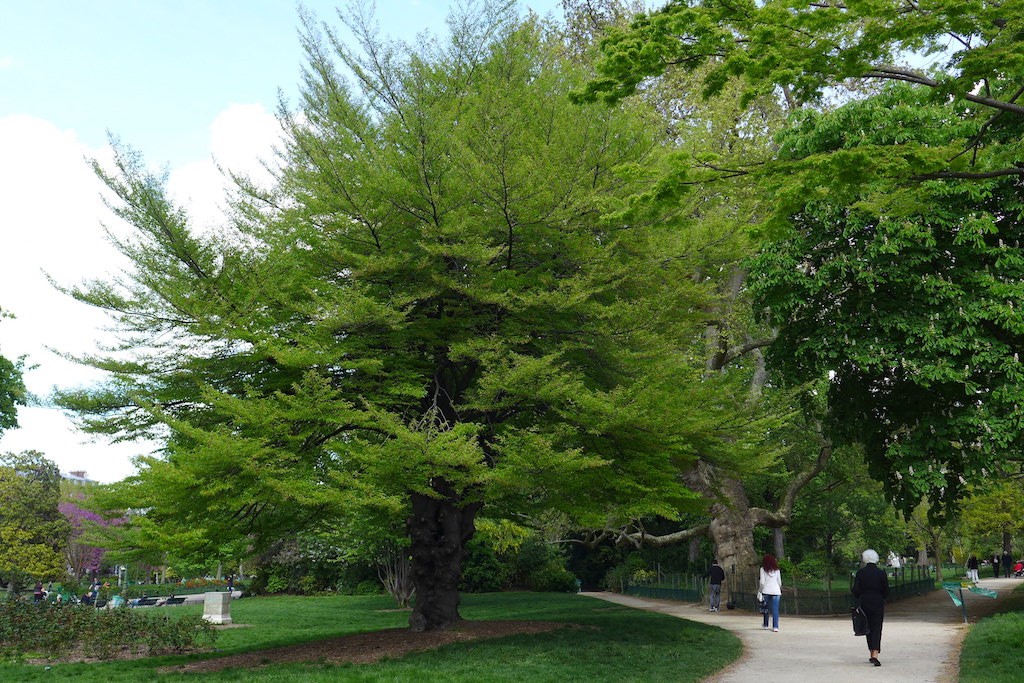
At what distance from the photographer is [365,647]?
13.8 metres

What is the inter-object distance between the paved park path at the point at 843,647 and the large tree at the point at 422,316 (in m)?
2.76

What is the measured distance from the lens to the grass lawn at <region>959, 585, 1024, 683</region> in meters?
9.80

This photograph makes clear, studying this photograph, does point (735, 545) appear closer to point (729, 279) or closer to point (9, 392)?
point (729, 279)

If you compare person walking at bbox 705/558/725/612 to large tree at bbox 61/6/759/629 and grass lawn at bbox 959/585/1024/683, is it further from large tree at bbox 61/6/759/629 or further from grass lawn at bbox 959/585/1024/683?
large tree at bbox 61/6/759/629

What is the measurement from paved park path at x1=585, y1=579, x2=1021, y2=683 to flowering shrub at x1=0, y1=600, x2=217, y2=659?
10.6 metres

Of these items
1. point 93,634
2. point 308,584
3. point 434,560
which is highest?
point 434,560

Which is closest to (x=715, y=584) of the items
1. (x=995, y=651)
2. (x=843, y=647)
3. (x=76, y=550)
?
(x=843, y=647)

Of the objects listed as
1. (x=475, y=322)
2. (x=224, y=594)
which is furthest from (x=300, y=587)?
(x=475, y=322)

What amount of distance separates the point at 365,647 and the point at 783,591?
1565cm

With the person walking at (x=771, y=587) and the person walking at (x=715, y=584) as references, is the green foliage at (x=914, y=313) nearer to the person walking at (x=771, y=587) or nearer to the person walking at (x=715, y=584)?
the person walking at (x=771, y=587)

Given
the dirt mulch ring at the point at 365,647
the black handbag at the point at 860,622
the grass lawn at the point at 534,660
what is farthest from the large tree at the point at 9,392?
the black handbag at the point at 860,622

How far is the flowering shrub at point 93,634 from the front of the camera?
15.4 metres

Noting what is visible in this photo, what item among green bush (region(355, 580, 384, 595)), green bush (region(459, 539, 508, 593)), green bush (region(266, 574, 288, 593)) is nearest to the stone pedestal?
green bush (region(355, 580, 384, 595))

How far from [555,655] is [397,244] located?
22.7ft
